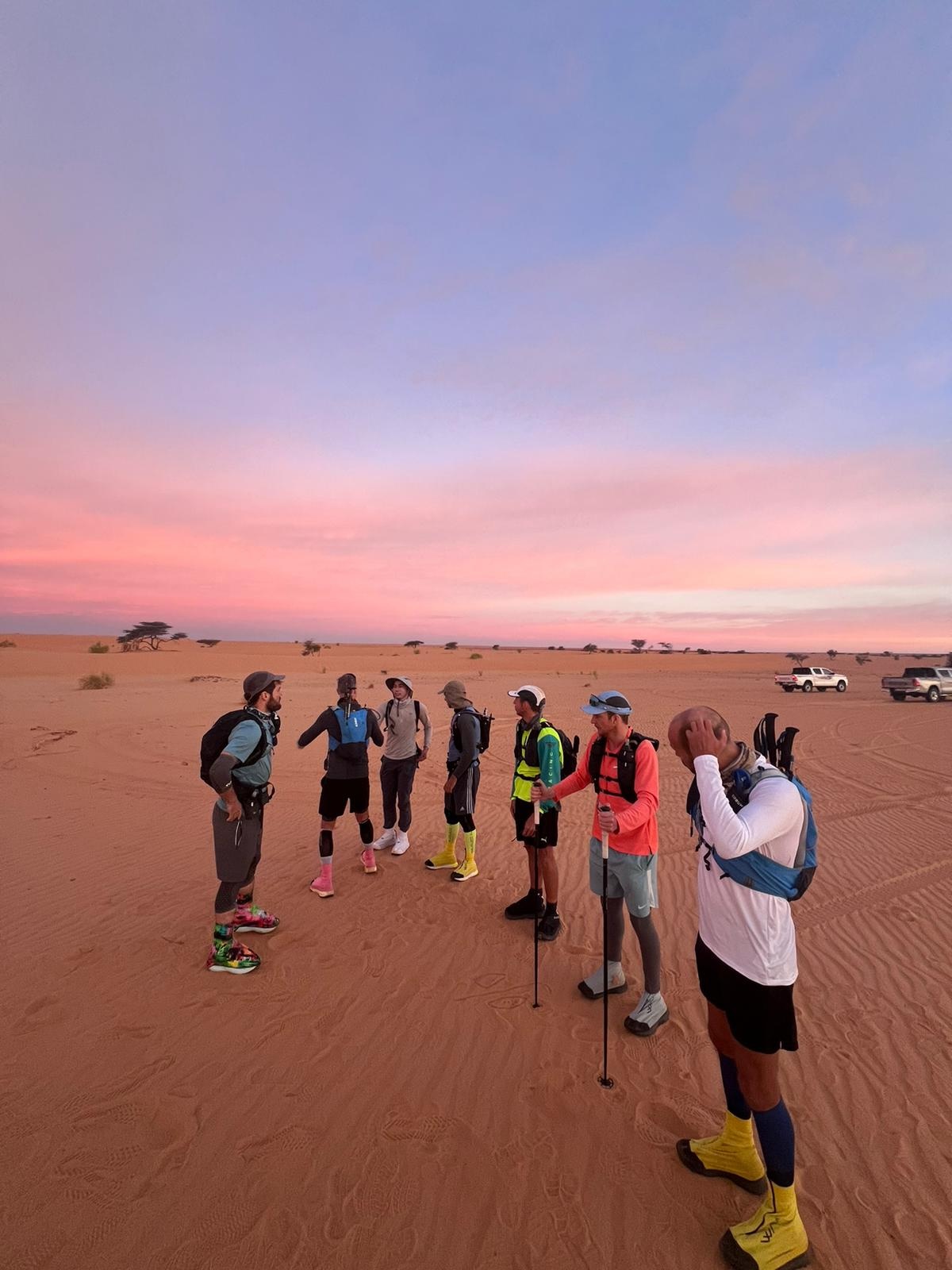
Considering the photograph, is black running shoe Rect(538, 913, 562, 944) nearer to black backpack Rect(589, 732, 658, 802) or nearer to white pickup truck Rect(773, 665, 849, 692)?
black backpack Rect(589, 732, 658, 802)

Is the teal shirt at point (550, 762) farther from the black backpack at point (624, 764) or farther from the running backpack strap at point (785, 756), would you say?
the running backpack strap at point (785, 756)

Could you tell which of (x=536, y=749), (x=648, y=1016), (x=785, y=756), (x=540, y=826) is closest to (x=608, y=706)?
(x=536, y=749)

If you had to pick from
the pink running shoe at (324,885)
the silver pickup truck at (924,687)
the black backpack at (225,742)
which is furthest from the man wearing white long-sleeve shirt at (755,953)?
the silver pickup truck at (924,687)

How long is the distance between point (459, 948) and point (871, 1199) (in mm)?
3291

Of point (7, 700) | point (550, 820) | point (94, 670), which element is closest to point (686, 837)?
point (550, 820)

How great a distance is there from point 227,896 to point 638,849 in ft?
10.6

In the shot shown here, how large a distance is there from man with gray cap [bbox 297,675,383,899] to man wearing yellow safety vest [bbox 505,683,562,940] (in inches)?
61.5

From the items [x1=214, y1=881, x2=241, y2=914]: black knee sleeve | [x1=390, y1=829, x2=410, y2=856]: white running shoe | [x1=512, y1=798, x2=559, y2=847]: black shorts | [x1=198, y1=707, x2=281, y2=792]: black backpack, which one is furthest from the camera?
[x1=390, y1=829, x2=410, y2=856]: white running shoe

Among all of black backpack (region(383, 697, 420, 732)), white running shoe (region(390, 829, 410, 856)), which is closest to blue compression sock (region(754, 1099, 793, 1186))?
black backpack (region(383, 697, 420, 732))

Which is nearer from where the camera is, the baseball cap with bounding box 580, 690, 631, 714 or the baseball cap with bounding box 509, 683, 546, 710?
the baseball cap with bounding box 580, 690, 631, 714

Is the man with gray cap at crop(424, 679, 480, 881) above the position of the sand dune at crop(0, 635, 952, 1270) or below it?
above

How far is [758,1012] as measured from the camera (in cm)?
266

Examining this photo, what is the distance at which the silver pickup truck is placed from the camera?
30.6 meters

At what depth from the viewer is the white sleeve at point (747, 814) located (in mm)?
2469
